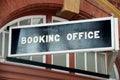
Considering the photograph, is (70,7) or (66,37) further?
(70,7)

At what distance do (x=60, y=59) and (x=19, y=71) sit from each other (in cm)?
112

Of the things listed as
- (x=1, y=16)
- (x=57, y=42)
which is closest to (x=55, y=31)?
(x=57, y=42)

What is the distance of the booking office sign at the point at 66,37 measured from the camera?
3152 millimetres

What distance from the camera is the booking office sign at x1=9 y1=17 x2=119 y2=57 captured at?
3152 mm

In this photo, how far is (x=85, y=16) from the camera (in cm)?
643

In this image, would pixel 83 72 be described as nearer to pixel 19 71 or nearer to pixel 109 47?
pixel 19 71

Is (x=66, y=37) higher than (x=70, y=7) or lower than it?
lower

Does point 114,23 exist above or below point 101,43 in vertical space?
above

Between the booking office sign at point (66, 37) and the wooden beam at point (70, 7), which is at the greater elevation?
the wooden beam at point (70, 7)

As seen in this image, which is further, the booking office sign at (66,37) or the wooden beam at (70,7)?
the wooden beam at (70,7)

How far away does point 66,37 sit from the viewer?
10.9ft

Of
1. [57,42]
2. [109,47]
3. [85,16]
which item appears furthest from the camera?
[85,16]

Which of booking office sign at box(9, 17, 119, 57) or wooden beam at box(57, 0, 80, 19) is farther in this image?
wooden beam at box(57, 0, 80, 19)

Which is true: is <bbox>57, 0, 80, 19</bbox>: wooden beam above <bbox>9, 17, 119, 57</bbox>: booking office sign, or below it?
above
